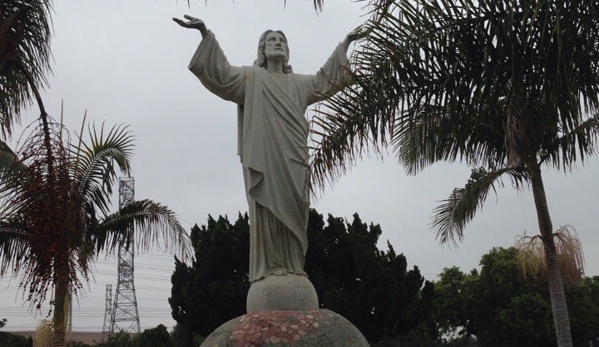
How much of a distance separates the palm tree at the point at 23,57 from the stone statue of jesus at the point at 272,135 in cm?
188

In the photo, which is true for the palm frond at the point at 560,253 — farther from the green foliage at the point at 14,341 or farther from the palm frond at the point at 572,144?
the green foliage at the point at 14,341

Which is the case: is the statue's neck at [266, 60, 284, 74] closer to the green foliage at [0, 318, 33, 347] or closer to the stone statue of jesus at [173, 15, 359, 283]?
the stone statue of jesus at [173, 15, 359, 283]

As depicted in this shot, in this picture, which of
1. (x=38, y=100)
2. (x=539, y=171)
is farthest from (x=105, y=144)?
(x=539, y=171)

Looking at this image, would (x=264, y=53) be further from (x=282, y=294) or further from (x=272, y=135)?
(x=282, y=294)

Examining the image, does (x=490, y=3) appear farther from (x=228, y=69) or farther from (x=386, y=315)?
(x=386, y=315)

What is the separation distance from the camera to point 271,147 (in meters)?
7.10

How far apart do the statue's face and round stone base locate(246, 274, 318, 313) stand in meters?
2.37

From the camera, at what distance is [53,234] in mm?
6383

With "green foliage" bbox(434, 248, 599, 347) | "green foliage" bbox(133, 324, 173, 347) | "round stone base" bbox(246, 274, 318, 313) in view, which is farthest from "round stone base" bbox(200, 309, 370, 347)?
"green foliage" bbox(434, 248, 599, 347)

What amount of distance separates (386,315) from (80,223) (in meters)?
9.25

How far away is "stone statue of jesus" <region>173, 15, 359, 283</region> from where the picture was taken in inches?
272

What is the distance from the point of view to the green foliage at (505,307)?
960 inches

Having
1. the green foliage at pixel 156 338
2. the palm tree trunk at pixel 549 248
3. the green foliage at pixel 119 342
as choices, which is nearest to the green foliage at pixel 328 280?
the green foliage at pixel 156 338

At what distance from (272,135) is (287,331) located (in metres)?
2.08
